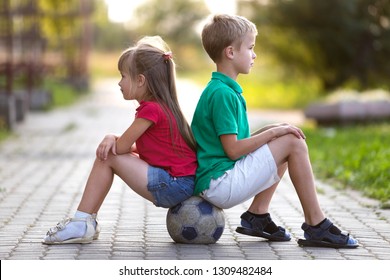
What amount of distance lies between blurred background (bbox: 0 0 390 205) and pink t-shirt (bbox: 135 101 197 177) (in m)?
2.58

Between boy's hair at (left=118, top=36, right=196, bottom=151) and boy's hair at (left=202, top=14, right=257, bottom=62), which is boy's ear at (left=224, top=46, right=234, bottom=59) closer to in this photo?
boy's hair at (left=202, top=14, right=257, bottom=62)

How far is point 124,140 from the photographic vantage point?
533cm

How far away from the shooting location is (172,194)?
5.36 metres

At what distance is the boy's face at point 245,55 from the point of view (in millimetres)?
5383

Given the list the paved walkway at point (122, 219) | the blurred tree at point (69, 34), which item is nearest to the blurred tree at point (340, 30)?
the blurred tree at point (69, 34)

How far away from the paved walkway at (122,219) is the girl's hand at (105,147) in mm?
519

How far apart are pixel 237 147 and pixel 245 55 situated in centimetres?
53

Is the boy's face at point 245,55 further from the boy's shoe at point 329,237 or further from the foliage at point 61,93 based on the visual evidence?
the foliage at point 61,93

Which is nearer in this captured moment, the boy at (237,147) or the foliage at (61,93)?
the boy at (237,147)

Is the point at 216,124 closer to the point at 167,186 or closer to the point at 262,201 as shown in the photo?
the point at 167,186

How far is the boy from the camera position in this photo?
208 inches

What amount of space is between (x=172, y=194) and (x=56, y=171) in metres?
4.66
